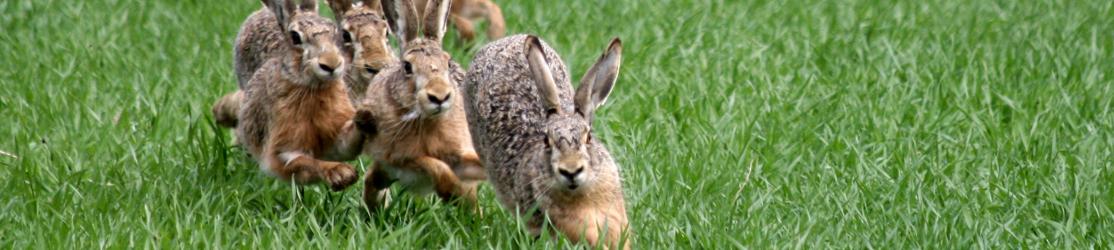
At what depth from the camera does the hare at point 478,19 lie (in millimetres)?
6828

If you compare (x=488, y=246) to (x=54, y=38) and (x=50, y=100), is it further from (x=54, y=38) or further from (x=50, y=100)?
(x=54, y=38)

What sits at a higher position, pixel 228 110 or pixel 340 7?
pixel 340 7

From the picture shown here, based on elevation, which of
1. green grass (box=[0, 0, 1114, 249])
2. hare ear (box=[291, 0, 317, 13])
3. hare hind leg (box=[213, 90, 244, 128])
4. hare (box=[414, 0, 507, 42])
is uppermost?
hare ear (box=[291, 0, 317, 13])

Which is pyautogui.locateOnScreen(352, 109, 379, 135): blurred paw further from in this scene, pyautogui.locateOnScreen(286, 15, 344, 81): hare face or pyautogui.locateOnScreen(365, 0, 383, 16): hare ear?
pyautogui.locateOnScreen(365, 0, 383, 16): hare ear

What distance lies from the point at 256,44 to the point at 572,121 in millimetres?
1812

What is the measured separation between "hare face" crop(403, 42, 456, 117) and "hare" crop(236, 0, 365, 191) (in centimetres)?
23

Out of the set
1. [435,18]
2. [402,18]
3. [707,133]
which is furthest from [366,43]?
[707,133]

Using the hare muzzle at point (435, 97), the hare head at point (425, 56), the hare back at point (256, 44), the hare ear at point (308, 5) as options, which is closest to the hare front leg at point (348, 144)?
the hare head at point (425, 56)

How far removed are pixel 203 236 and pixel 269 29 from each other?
4.83 feet

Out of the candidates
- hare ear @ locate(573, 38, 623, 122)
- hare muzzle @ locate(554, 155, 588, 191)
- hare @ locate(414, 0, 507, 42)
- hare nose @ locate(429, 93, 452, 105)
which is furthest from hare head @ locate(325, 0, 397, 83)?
hare @ locate(414, 0, 507, 42)

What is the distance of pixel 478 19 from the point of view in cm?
Answer: 707

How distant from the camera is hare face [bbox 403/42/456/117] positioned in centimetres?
352

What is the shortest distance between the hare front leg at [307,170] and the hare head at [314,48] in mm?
235

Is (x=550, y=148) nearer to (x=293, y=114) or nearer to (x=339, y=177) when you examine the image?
(x=339, y=177)
